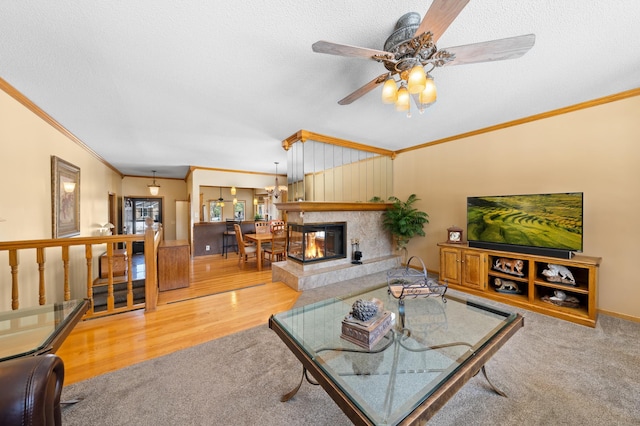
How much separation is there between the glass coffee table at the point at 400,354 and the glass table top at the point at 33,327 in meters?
1.18

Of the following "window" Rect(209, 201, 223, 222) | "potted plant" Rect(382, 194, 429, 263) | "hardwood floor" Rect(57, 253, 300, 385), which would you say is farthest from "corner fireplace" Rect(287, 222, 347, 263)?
"window" Rect(209, 201, 223, 222)

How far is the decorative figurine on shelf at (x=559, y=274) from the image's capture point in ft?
8.74

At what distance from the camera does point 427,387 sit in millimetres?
1104

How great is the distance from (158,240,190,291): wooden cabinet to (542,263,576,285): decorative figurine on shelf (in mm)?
5198

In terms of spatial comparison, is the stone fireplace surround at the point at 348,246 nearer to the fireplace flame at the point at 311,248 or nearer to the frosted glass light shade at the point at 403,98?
the fireplace flame at the point at 311,248

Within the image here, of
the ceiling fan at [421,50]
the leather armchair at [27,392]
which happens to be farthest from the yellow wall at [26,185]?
the ceiling fan at [421,50]

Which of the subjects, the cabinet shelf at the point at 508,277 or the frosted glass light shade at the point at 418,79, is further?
the cabinet shelf at the point at 508,277

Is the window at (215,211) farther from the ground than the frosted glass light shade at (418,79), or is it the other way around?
the frosted glass light shade at (418,79)

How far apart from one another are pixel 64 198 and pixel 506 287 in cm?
A: 631

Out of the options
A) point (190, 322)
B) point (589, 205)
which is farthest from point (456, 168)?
point (190, 322)

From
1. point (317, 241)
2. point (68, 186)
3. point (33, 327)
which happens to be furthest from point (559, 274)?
point (68, 186)

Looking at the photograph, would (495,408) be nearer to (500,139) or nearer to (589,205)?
(589,205)

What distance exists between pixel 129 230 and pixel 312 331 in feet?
31.1

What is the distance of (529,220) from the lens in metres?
2.92
